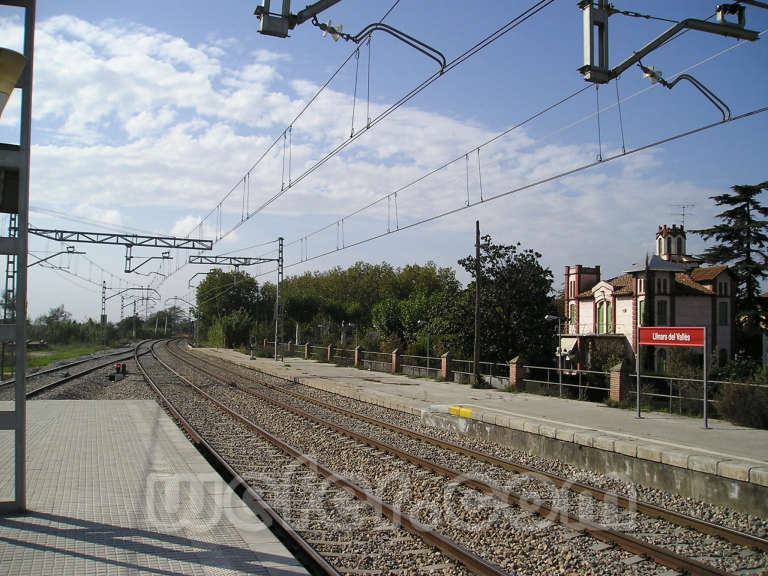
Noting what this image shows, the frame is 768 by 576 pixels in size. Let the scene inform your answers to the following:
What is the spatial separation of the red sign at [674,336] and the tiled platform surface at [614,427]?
175 centimetres

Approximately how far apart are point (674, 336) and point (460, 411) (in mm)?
5122

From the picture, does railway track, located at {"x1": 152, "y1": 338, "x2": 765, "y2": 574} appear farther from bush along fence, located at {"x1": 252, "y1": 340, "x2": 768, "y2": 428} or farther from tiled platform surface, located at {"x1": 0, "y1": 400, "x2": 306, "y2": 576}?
bush along fence, located at {"x1": 252, "y1": 340, "x2": 768, "y2": 428}

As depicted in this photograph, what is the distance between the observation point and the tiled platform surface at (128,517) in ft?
17.2

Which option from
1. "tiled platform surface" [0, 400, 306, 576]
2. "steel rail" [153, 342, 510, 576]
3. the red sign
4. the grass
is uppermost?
the red sign

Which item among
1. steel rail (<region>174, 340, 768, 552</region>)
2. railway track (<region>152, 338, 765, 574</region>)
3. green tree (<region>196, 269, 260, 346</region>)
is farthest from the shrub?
green tree (<region>196, 269, 260, 346</region>)

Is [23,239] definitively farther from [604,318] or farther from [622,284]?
[604,318]

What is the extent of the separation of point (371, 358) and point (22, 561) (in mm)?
32345

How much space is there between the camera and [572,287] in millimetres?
56656

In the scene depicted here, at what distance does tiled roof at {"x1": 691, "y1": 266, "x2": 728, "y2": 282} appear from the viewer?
47.0 meters

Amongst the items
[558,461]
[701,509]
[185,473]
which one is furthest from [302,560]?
[558,461]

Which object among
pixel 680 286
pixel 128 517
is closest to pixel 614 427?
pixel 128 517

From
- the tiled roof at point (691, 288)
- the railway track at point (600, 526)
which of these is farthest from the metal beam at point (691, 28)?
the tiled roof at point (691, 288)

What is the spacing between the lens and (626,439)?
1112 cm

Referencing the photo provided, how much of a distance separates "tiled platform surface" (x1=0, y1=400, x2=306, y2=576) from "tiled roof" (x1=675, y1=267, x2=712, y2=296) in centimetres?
4462
